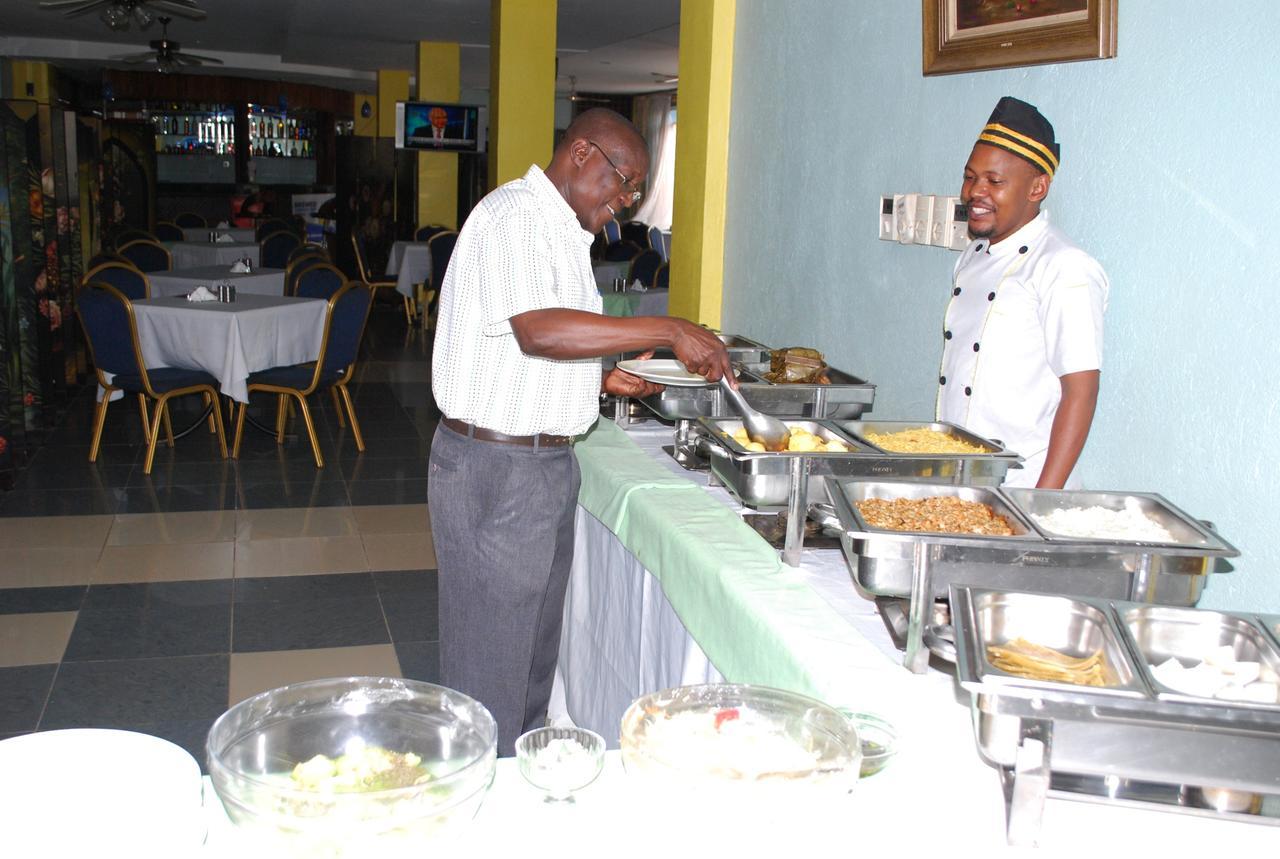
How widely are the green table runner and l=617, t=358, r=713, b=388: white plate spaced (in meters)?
0.17

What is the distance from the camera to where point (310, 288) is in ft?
17.8

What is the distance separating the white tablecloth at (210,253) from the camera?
7.55m

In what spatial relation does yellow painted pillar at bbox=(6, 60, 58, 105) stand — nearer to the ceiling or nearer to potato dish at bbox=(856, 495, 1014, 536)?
the ceiling

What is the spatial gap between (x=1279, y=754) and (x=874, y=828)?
32 cm

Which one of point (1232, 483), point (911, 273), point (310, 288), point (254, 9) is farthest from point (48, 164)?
point (1232, 483)

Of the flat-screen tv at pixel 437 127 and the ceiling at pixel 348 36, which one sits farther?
the flat-screen tv at pixel 437 127

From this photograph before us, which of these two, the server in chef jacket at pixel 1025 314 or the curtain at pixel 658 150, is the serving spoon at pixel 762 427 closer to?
Answer: the server in chef jacket at pixel 1025 314

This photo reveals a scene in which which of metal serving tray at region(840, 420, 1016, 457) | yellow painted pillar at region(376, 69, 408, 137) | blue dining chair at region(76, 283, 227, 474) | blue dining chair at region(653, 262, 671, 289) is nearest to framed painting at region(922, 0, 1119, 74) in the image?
metal serving tray at region(840, 420, 1016, 457)

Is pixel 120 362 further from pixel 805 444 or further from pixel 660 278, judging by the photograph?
pixel 805 444

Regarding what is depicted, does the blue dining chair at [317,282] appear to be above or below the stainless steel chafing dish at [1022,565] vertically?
above

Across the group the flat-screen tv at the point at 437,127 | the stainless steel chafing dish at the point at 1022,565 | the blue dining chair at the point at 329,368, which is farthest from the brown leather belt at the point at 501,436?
the flat-screen tv at the point at 437,127

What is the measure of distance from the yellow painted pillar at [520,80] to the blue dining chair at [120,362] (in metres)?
2.09

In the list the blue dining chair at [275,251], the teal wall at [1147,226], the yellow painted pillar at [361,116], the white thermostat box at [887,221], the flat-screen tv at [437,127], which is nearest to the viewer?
the teal wall at [1147,226]

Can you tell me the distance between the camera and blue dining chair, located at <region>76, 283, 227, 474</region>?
4.39m
